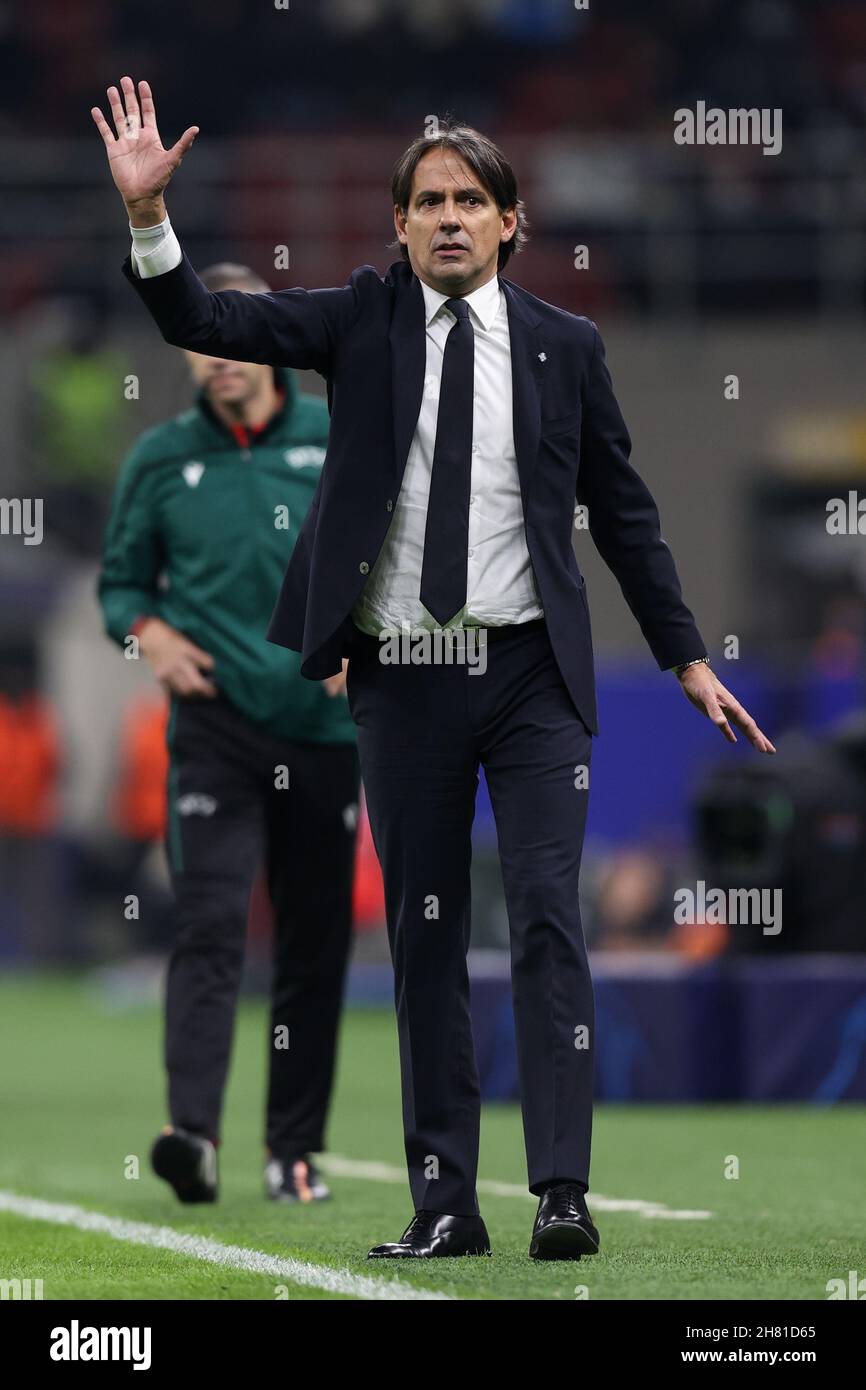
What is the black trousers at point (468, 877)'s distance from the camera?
15.0 feet

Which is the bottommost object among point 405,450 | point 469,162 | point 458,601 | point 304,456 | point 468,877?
point 468,877

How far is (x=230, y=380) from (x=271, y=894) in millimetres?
1299

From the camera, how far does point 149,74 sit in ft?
69.5

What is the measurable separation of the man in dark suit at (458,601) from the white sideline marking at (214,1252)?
212 mm

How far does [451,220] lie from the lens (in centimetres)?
465

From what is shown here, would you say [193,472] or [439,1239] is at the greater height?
[193,472]

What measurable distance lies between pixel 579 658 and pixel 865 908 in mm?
5299

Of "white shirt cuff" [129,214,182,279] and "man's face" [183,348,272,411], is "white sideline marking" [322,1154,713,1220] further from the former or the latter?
"white shirt cuff" [129,214,182,279]

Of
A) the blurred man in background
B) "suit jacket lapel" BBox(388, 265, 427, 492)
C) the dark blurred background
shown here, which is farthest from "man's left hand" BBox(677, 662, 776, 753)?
the dark blurred background

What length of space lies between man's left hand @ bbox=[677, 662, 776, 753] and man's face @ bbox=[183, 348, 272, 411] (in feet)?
6.25

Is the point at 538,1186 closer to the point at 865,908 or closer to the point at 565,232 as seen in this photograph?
the point at 865,908

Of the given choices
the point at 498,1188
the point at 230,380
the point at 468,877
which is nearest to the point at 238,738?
the point at 230,380

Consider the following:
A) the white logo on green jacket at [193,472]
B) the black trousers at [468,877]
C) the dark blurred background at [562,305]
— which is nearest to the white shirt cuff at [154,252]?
the black trousers at [468,877]

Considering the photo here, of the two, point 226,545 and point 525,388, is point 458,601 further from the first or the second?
point 226,545
